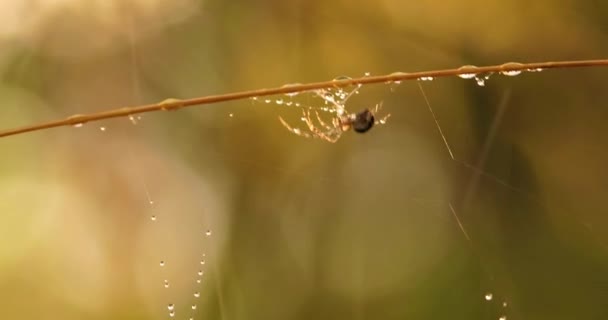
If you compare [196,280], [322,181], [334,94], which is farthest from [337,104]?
[196,280]

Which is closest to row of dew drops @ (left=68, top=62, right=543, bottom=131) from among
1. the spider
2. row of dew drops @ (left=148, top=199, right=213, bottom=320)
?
the spider

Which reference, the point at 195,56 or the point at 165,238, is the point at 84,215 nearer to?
the point at 165,238

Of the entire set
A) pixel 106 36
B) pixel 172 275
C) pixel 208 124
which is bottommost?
pixel 172 275

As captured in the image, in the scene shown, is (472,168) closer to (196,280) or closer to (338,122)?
(338,122)

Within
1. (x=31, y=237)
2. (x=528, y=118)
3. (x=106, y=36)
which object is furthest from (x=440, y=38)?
(x=31, y=237)

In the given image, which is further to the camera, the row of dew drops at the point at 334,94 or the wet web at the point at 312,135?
the wet web at the point at 312,135

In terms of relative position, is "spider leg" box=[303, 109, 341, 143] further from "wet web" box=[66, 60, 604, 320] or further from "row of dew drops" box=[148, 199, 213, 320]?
"row of dew drops" box=[148, 199, 213, 320]

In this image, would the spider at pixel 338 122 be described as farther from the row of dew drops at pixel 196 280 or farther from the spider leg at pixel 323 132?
the row of dew drops at pixel 196 280

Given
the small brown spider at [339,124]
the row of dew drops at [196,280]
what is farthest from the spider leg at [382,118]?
the row of dew drops at [196,280]
